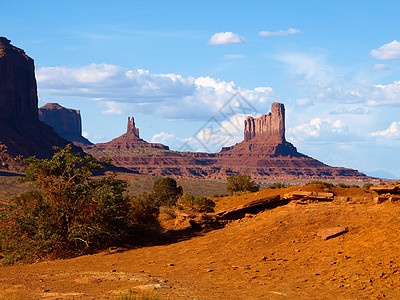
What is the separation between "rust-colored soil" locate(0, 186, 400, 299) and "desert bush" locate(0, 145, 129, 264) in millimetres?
1190

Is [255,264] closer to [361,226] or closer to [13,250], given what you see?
[361,226]

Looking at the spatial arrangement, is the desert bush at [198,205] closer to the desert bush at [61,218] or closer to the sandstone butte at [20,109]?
the desert bush at [61,218]

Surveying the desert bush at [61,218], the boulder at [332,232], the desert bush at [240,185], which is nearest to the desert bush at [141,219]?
the desert bush at [61,218]

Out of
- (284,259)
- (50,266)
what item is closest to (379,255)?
(284,259)

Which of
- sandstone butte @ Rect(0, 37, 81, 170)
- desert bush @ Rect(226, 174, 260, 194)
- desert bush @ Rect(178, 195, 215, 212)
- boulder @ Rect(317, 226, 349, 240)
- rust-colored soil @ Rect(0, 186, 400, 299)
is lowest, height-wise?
rust-colored soil @ Rect(0, 186, 400, 299)

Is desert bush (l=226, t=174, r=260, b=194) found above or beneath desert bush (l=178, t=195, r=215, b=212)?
above

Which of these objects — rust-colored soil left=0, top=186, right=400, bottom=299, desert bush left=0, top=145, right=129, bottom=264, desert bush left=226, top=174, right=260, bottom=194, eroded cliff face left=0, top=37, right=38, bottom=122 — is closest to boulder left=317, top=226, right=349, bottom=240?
rust-colored soil left=0, top=186, right=400, bottom=299

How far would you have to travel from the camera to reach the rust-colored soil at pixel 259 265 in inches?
492

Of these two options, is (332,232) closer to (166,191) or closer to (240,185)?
(240,185)

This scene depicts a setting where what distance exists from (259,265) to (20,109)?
14934 centimetres

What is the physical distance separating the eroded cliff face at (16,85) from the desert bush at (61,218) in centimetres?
13180

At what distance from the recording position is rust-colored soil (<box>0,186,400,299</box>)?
12508 mm

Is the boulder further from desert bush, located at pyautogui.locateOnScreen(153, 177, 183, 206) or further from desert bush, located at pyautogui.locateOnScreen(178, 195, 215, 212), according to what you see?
desert bush, located at pyautogui.locateOnScreen(153, 177, 183, 206)

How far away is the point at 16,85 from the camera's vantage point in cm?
15500
